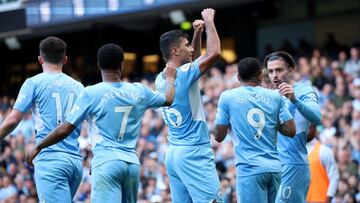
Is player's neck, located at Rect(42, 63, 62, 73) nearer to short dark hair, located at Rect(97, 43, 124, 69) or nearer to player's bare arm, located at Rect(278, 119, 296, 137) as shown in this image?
short dark hair, located at Rect(97, 43, 124, 69)

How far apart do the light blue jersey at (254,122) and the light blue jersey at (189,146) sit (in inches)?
12.5

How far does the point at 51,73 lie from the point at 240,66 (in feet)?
6.90

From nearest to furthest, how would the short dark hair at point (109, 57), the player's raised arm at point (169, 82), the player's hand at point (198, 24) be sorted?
the short dark hair at point (109, 57)
the player's raised arm at point (169, 82)
the player's hand at point (198, 24)

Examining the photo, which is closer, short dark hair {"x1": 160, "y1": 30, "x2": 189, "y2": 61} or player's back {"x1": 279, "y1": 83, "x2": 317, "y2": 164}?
short dark hair {"x1": 160, "y1": 30, "x2": 189, "y2": 61}

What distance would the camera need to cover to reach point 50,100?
29.5 ft

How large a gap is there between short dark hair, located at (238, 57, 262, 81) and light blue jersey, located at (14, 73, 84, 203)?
5.95 ft

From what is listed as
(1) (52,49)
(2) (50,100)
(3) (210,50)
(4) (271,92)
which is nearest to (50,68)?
(1) (52,49)

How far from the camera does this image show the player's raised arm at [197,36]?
9.28 meters

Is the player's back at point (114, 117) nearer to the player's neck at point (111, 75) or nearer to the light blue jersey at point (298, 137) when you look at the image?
the player's neck at point (111, 75)

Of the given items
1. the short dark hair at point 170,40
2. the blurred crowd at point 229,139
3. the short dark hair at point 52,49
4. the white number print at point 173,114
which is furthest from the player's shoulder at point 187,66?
the blurred crowd at point 229,139

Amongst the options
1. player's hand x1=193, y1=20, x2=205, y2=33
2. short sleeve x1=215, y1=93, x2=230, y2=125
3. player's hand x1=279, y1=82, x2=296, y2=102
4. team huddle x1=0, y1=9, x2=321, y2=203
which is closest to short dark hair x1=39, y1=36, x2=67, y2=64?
team huddle x1=0, y1=9, x2=321, y2=203

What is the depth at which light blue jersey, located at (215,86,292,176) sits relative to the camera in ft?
29.2

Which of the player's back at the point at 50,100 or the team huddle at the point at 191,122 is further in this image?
the player's back at the point at 50,100

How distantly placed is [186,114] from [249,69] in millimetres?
854
